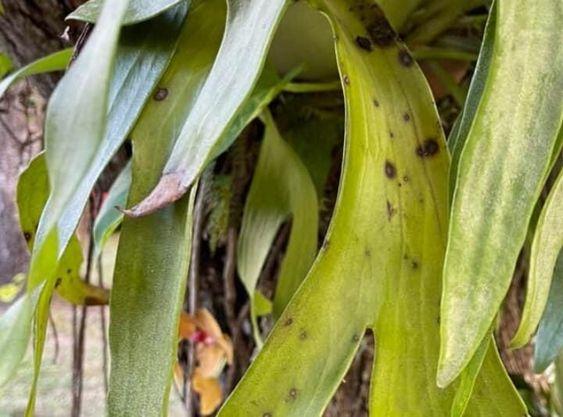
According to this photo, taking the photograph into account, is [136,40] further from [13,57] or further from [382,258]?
[13,57]

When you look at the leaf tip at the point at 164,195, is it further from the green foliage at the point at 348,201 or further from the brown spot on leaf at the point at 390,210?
the brown spot on leaf at the point at 390,210

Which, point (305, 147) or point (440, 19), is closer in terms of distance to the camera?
point (440, 19)

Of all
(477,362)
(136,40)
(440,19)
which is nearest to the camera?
(477,362)

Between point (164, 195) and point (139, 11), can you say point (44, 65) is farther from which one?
point (164, 195)

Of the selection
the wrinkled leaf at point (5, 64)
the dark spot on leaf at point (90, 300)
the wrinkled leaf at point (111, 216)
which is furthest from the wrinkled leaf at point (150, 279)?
the wrinkled leaf at point (5, 64)

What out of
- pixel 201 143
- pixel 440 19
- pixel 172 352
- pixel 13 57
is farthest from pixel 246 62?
pixel 13 57

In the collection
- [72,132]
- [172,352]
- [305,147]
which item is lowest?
[305,147]
